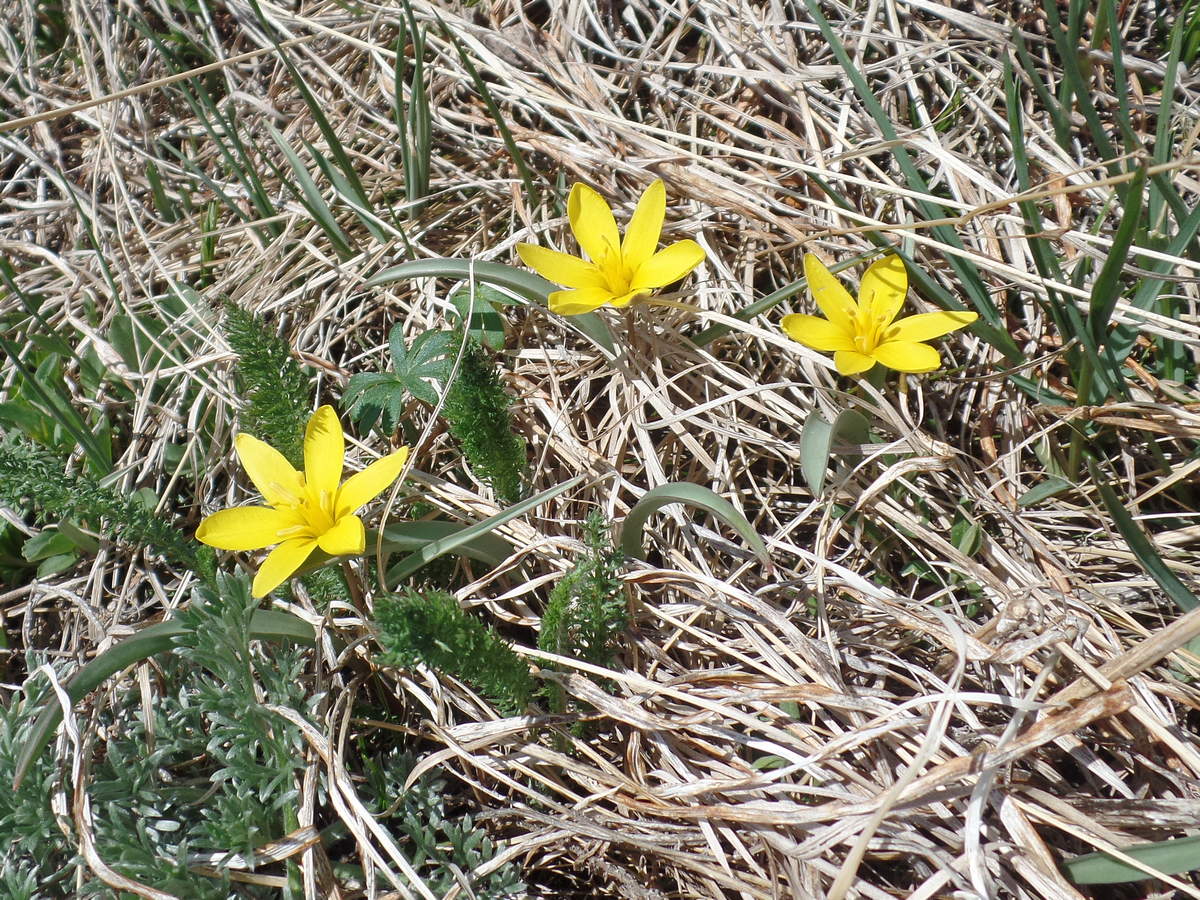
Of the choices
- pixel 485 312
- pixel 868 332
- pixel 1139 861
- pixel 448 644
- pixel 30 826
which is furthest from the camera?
pixel 485 312

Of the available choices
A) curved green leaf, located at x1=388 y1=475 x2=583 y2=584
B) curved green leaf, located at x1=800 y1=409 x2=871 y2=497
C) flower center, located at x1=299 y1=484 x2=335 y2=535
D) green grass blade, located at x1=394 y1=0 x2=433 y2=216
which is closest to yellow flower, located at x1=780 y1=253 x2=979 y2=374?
curved green leaf, located at x1=800 y1=409 x2=871 y2=497

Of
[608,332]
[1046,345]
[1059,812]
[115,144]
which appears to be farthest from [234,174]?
[1059,812]

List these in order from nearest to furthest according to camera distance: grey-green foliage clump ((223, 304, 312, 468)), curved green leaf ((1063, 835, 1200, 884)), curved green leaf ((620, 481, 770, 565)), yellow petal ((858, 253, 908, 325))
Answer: curved green leaf ((1063, 835, 1200, 884)), curved green leaf ((620, 481, 770, 565)), grey-green foliage clump ((223, 304, 312, 468)), yellow petal ((858, 253, 908, 325))

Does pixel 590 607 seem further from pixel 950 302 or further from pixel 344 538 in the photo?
pixel 950 302

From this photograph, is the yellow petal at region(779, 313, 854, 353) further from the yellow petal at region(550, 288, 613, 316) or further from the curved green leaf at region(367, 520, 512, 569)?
the curved green leaf at region(367, 520, 512, 569)

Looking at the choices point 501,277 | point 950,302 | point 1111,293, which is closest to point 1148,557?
point 1111,293

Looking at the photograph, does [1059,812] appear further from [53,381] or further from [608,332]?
[53,381]

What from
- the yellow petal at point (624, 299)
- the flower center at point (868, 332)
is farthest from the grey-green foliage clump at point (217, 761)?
the flower center at point (868, 332)
